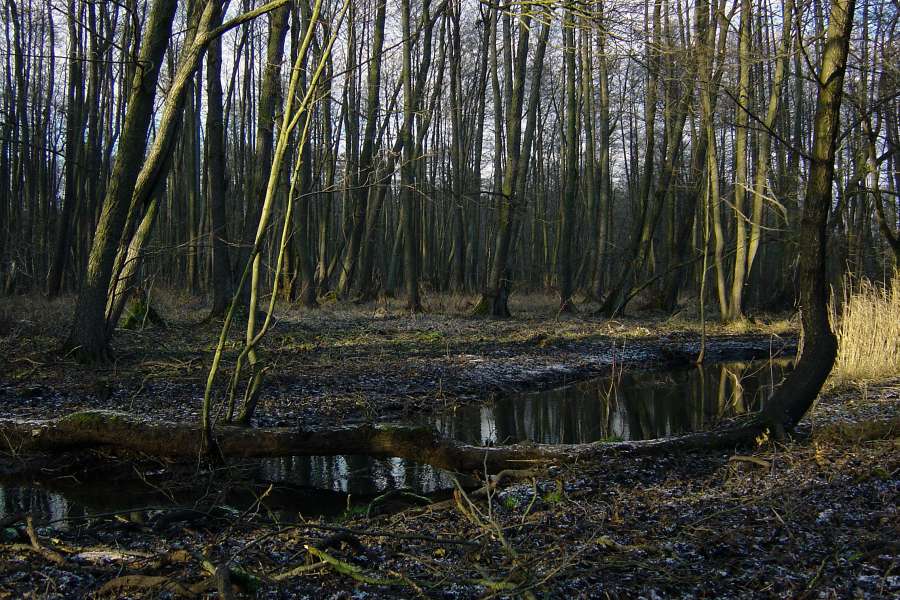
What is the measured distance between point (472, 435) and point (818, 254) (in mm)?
3667

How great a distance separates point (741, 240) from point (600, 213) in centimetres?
926

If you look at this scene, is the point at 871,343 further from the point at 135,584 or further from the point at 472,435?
the point at 135,584

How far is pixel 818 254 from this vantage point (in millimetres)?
5117

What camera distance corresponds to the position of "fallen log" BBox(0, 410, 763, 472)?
4.91m

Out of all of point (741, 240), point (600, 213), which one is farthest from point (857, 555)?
point (600, 213)

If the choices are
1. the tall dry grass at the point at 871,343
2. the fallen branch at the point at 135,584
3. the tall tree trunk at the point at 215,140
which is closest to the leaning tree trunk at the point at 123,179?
the tall tree trunk at the point at 215,140

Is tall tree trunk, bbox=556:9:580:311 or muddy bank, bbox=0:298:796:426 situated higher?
tall tree trunk, bbox=556:9:580:311

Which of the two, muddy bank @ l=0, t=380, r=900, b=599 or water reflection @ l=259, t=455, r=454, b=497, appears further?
water reflection @ l=259, t=455, r=454, b=497

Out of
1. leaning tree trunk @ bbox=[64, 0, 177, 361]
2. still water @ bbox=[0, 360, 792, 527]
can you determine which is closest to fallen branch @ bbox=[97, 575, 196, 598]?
still water @ bbox=[0, 360, 792, 527]

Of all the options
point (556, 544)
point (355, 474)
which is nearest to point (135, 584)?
point (556, 544)

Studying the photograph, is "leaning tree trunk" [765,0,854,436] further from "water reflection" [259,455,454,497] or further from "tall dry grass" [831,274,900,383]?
"tall dry grass" [831,274,900,383]

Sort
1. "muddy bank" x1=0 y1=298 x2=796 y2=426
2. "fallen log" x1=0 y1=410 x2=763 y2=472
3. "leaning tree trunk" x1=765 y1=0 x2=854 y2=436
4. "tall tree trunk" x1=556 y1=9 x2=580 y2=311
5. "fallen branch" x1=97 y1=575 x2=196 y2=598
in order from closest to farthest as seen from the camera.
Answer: "fallen branch" x1=97 y1=575 x2=196 y2=598 < "fallen log" x1=0 y1=410 x2=763 y2=472 < "leaning tree trunk" x1=765 y1=0 x2=854 y2=436 < "muddy bank" x1=0 y1=298 x2=796 y2=426 < "tall tree trunk" x1=556 y1=9 x2=580 y2=311

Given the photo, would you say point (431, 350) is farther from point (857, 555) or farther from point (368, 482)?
point (857, 555)

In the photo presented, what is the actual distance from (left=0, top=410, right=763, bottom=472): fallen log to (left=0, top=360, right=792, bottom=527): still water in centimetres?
28
